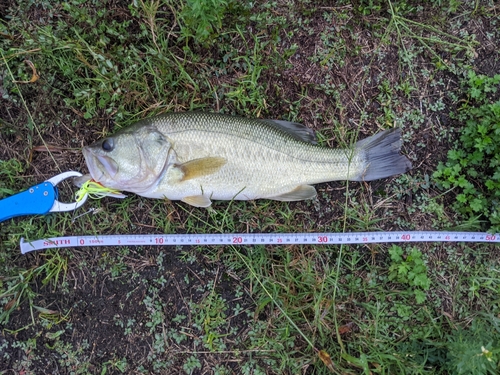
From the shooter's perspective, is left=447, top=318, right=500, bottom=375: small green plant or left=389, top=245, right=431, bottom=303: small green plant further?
left=389, top=245, right=431, bottom=303: small green plant

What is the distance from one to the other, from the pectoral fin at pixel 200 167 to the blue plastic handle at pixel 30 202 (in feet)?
4.41

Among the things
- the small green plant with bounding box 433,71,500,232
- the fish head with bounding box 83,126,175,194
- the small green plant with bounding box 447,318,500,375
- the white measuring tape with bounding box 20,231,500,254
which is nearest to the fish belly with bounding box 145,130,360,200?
the fish head with bounding box 83,126,175,194

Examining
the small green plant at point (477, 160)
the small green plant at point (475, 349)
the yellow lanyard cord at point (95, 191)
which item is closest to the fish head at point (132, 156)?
the yellow lanyard cord at point (95, 191)

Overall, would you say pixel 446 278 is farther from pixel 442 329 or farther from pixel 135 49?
pixel 135 49

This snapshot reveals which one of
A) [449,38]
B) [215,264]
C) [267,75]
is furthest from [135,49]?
[449,38]

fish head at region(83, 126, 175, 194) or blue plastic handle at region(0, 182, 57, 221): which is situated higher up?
fish head at region(83, 126, 175, 194)

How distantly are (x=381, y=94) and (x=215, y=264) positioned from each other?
2343 millimetres

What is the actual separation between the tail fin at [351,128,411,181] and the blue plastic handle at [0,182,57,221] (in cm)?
288

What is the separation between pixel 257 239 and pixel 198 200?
673mm

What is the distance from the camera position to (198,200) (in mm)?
3551

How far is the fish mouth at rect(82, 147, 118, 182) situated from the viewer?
339 cm

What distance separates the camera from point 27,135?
12.6 ft

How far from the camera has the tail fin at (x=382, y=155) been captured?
365 centimetres

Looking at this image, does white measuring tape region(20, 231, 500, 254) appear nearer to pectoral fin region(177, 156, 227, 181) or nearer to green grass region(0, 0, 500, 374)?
green grass region(0, 0, 500, 374)
